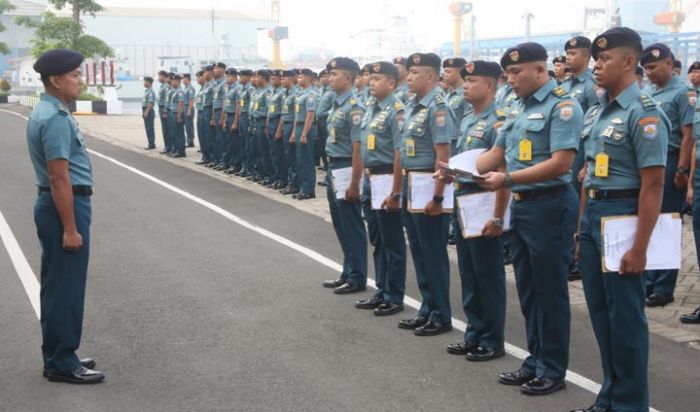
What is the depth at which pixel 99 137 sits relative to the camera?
2981cm

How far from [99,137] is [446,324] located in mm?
24379

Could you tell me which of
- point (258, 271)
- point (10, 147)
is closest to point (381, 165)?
point (258, 271)

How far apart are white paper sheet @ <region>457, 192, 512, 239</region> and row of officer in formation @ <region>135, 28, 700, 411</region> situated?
95 mm

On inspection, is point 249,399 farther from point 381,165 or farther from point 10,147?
point 10,147

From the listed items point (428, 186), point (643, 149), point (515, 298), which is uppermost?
point (643, 149)

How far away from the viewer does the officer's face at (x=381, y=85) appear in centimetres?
790

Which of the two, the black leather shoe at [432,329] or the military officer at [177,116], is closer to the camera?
the black leather shoe at [432,329]

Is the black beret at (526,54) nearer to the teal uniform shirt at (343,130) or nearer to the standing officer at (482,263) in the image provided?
the standing officer at (482,263)

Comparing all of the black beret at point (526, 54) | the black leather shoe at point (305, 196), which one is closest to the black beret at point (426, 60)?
the black beret at point (526, 54)

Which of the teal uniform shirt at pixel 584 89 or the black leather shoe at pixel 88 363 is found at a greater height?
the teal uniform shirt at pixel 584 89

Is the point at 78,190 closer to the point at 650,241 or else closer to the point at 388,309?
the point at 388,309

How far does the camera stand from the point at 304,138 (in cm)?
1538

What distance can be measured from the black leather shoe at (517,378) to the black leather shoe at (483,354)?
17.7 inches

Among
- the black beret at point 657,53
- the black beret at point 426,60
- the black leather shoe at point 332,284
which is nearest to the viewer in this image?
the black beret at point 426,60
